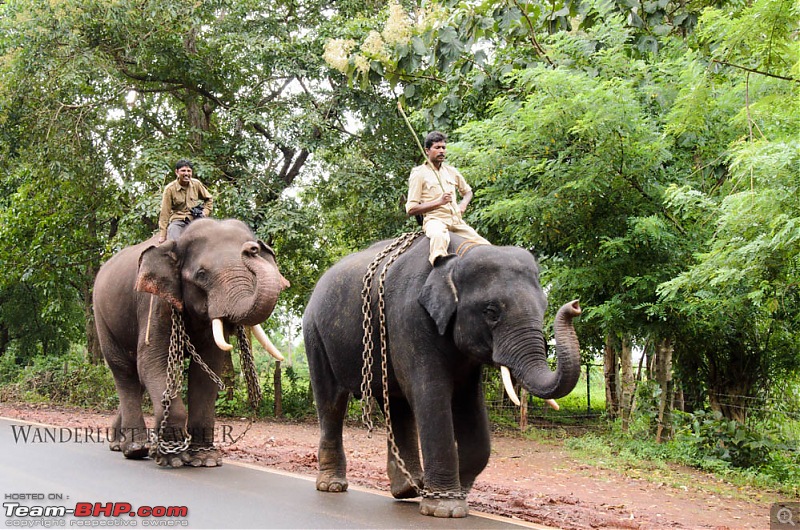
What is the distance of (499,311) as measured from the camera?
575cm

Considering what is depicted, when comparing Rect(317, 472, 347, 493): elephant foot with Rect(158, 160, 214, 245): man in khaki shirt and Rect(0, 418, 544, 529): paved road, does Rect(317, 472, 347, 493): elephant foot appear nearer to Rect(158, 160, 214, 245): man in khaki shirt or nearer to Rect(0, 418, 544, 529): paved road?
Rect(0, 418, 544, 529): paved road

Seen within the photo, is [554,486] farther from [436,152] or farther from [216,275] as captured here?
[436,152]

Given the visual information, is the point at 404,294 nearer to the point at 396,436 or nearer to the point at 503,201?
the point at 396,436

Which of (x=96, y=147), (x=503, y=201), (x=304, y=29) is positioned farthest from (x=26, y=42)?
(x=503, y=201)

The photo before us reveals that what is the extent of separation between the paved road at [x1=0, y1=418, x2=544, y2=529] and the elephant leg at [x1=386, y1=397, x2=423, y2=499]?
16 centimetres

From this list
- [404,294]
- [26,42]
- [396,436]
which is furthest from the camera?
[26,42]

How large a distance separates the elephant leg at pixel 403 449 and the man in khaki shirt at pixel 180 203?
355 centimetres

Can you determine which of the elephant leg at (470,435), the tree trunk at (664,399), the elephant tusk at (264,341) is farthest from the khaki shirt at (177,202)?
the tree trunk at (664,399)

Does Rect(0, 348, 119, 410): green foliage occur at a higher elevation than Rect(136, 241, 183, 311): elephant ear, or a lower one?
lower

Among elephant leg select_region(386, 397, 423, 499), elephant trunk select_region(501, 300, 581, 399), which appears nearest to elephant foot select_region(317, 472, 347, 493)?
elephant leg select_region(386, 397, 423, 499)

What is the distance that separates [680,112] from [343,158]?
7.89 meters

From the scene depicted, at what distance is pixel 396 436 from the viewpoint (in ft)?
22.9

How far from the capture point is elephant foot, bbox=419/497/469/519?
19.0 ft

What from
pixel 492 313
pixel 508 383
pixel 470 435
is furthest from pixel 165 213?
pixel 508 383
